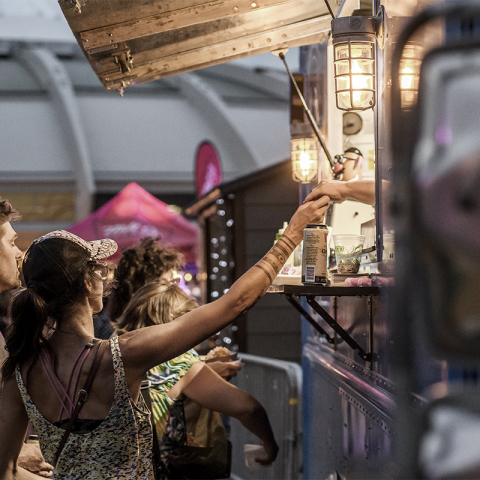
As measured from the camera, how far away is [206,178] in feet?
49.0

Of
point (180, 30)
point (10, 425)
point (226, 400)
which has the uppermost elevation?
point (180, 30)

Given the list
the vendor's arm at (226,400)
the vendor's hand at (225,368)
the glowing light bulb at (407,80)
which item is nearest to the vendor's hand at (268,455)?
the vendor's arm at (226,400)

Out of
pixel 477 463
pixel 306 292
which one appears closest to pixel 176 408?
pixel 306 292

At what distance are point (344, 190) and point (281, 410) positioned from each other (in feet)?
11.5

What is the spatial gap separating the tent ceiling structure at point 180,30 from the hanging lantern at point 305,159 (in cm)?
80

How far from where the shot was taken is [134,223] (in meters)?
9.68

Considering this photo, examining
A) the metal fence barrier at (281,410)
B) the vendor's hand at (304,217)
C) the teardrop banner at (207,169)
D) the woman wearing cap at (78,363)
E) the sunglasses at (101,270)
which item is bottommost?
the metal fence barrier at (281,410)

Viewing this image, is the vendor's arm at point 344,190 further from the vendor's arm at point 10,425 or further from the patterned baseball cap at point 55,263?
the vendor's arm at point 10,425

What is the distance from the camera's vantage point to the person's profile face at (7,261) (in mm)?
2781

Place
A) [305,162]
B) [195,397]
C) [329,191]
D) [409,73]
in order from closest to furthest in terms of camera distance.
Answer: [409,73]
[329,191]
[195,397]
[305,162]

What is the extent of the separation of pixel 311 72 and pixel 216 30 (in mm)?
1384

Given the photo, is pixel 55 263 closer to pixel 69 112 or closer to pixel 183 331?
pixel 183 331

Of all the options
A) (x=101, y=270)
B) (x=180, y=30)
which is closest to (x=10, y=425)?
(x=101, y=270)

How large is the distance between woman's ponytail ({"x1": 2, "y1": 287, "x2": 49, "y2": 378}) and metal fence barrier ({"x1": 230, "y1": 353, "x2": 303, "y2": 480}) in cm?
370
